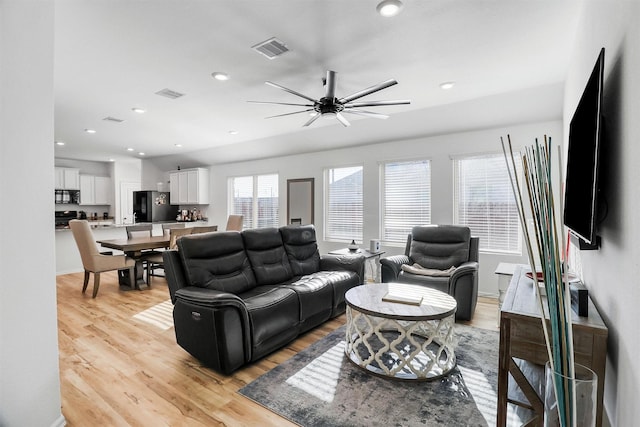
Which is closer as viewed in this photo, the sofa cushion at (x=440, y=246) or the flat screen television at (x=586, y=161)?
the flat screen television at (x=586, y=161)

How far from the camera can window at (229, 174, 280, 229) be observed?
735 centimetres

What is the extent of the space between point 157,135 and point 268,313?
495 centimetres

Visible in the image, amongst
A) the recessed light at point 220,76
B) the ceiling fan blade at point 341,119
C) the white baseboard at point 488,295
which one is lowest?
the white baseboard at point 488,295

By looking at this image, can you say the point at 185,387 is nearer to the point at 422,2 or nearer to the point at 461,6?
the point at 422,2

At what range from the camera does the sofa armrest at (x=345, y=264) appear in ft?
13.1

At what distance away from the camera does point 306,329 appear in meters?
3.21

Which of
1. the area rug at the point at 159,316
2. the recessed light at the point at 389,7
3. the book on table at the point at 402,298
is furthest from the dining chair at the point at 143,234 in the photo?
the recessed light at the point at 389,7

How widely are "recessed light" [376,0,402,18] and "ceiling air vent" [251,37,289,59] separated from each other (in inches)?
34.2

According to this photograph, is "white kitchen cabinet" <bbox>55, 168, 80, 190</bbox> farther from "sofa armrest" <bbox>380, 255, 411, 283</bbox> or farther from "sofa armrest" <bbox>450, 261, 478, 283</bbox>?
"sofa armrest" <bbox>450, 261, 478, 283</bbox>

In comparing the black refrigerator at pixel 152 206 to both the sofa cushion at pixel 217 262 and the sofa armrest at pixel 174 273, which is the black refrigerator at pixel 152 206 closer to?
the sofa cushion at pixel 217 262

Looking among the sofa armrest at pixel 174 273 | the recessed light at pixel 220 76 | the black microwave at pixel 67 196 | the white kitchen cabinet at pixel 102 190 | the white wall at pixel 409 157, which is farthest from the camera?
the white kitchen cabinet at pixel 102 190

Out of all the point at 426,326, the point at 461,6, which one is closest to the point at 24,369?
the point at 426,326

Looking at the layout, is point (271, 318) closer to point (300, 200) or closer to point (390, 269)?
point (390, 269)

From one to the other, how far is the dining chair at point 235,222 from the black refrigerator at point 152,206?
103 inches
